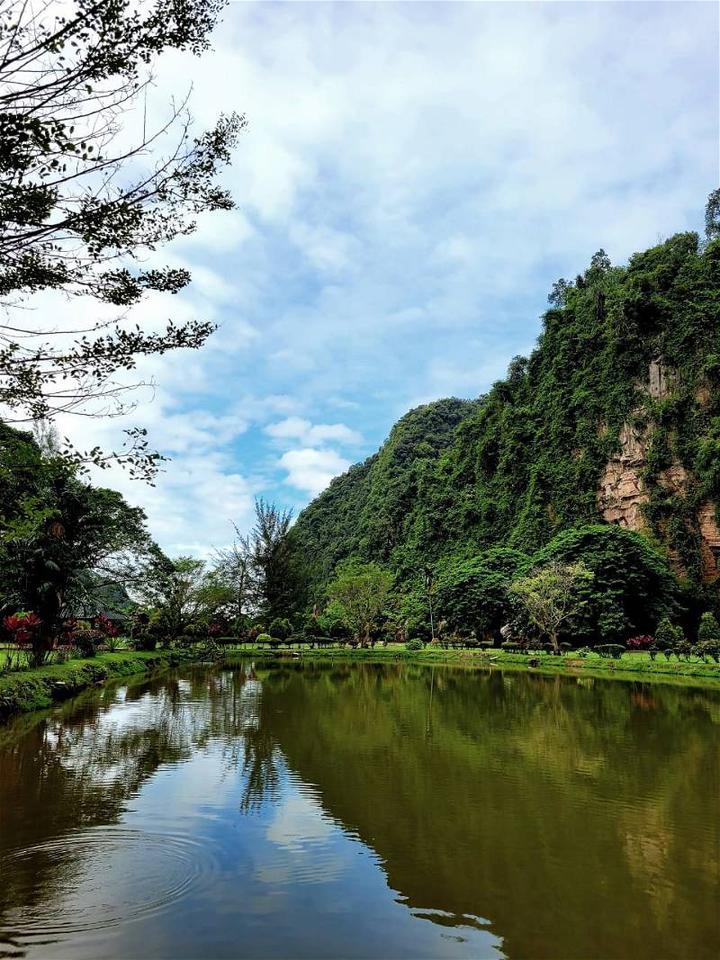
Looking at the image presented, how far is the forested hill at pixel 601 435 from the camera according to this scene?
147 ft

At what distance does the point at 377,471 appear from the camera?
95.1 m

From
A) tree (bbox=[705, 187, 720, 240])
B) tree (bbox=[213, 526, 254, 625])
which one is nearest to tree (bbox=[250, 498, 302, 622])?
tree (bbox=[213, 526, 254, 625])

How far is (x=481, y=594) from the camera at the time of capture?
4438 centimetres

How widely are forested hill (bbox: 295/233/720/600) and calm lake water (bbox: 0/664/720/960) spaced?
35877mm

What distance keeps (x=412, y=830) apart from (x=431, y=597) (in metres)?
44.1

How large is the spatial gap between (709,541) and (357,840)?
143 feet

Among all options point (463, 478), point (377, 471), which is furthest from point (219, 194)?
point (377, 471)

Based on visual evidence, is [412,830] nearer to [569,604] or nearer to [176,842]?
[176,842]

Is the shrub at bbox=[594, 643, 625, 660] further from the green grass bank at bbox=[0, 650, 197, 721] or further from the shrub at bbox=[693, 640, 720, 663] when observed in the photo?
the green grass bank at bbox=[0, 650, 197, 721]

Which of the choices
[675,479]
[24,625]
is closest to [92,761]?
[24,625]

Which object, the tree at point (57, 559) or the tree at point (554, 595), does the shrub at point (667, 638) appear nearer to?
the tree at point (554, 595)

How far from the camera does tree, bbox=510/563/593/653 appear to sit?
34.6 metres

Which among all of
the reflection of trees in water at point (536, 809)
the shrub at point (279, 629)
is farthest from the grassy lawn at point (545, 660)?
the reflection of trees in water at point (536, 809)

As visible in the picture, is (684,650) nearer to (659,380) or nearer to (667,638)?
(667,638)
